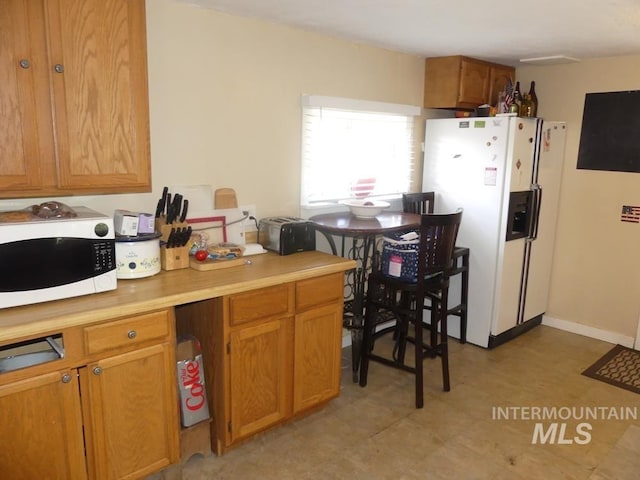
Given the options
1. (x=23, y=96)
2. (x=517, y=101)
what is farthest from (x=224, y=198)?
(x=517, y=101)

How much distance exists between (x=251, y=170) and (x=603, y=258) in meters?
2.91

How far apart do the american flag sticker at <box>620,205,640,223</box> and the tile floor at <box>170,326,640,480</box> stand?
118 cm

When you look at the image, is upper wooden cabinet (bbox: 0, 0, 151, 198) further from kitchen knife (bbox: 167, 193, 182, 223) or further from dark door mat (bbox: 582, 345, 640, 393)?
dark door mat (bbox: 582, 345, 640, 393)

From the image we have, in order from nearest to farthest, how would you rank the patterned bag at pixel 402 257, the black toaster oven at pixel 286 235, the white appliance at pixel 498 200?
1. the black toaster oven at pixel 286 235
2. the patterned bag at pixel 402 257
3. the white appliance at pixel 498 200

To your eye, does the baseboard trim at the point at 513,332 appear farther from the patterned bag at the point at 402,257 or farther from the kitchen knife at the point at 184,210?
the kitchen knife at the point at 184,210

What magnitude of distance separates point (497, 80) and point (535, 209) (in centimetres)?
110

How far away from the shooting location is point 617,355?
3750mm

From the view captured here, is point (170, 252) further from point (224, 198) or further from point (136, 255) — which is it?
point (224, 198)

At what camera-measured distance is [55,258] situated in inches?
75.1

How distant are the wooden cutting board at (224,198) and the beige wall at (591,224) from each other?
2808 mm

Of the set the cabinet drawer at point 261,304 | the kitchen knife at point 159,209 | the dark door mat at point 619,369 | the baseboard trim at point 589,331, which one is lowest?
the dark door mat at point 619,369

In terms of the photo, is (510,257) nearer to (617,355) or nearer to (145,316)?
(617,355)

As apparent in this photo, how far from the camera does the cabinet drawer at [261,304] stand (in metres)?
2.29

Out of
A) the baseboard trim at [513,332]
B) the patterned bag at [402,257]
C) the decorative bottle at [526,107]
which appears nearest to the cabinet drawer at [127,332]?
the patterned bag at [402,257]
